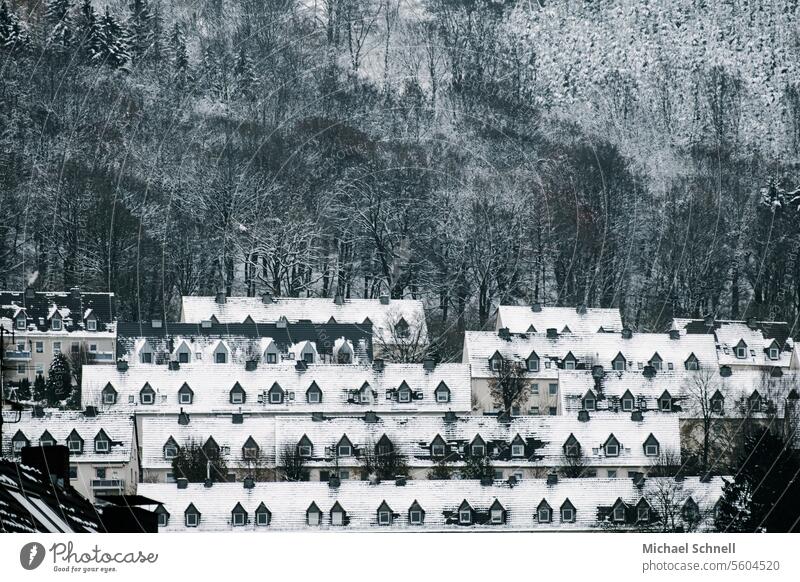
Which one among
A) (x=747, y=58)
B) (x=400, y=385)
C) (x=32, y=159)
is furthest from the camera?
(x=747, y=58)

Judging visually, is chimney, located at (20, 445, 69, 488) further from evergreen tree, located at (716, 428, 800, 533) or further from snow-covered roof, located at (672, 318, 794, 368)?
snow-covered roof, located at (672, 318, 794, 368)

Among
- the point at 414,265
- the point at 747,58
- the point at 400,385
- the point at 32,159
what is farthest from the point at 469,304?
the point at 747,58

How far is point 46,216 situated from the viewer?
367 ft

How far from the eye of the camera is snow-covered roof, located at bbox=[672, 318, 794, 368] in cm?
10344

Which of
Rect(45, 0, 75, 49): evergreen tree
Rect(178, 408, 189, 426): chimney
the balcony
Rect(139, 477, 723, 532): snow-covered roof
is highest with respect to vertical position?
Rect(45, 0, 75, 49): evergreen tree

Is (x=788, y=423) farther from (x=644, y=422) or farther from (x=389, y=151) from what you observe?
(x=389, y=151)

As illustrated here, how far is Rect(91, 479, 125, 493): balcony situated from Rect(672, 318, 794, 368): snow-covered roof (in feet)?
87.0

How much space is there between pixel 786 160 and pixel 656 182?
8.84 metres

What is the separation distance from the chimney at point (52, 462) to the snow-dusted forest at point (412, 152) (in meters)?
45.1

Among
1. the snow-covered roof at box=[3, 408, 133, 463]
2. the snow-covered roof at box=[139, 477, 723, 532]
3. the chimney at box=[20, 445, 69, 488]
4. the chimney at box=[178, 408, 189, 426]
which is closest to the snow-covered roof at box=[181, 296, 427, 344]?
the chimney at box=[178, 408, 189, 426]

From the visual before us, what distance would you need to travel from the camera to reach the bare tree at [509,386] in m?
98.8

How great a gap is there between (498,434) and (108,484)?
13.0 metres

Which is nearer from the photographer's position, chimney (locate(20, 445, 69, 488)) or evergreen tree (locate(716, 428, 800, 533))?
chimney (locate(20, 445, 69, 488))

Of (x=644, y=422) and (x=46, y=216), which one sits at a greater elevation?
(x=46, y=216)
